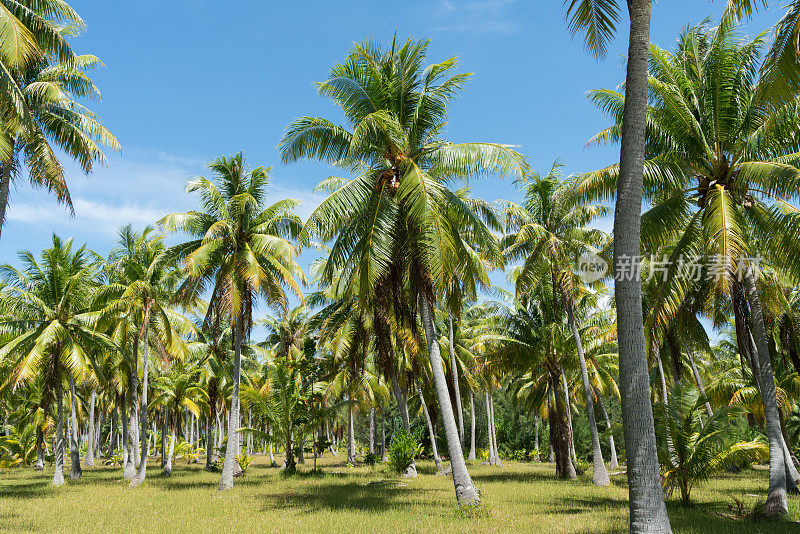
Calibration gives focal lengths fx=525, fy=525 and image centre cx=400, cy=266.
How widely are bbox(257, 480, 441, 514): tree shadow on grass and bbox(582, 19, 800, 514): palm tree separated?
878 centimetres

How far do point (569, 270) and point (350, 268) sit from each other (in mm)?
9136

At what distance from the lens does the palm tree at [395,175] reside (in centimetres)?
1306

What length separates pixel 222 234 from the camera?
1989 centimetres

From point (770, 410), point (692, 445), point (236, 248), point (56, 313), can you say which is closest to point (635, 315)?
point (770, 410)

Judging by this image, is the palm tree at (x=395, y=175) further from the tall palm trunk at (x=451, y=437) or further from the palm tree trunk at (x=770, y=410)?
the palm tree trunk at (x=770, y=410)

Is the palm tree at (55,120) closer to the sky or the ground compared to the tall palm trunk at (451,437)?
closer to the sky

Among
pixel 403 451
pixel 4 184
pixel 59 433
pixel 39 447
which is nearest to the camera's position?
pixel 4 184

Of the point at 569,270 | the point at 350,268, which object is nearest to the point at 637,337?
the point at 350,268

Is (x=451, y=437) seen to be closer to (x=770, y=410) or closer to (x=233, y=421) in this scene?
(x=770, y=410)

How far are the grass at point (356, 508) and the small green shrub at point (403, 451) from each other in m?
2.24

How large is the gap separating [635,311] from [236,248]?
1613cm

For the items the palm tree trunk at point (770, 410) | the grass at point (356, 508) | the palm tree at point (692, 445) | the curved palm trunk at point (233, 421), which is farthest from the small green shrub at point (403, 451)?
the palm tree trunk at point (770, 410)

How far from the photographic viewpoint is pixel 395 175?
46.9ft

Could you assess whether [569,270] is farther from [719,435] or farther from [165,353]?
[165,353]
